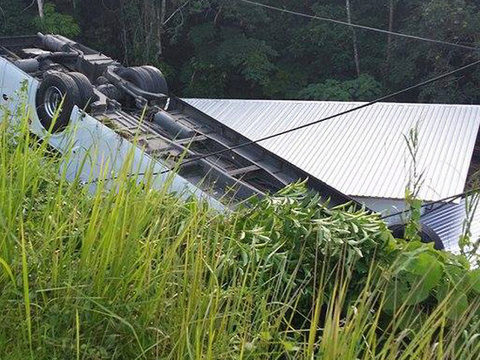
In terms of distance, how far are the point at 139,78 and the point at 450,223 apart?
4.52 m

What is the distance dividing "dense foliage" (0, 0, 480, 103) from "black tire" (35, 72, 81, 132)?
924 centimetres

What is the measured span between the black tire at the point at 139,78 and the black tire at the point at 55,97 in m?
1.39

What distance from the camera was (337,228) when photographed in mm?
2727

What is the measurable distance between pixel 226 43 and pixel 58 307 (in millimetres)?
16069

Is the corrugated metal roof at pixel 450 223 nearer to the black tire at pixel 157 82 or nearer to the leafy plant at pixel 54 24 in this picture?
the black tire at pixel 157 82

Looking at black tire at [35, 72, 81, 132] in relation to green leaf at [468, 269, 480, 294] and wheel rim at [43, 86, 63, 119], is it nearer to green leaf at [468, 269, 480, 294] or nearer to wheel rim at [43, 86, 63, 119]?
wheel rim at [43, 86, 63, 119]

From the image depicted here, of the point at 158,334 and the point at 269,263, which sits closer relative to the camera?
the point at 158,334

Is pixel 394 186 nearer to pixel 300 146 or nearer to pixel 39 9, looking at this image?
Answer: pixel 300 146

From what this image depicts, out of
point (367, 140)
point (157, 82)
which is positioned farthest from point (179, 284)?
point (367, 140)

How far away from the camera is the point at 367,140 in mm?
9984

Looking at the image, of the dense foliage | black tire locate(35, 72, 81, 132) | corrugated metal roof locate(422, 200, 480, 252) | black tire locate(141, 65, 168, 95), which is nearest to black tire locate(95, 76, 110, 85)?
black tire locate(141, 65, 168, 95)

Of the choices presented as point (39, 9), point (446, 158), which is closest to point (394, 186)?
point (446, 158)

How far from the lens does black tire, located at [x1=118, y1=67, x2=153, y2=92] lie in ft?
29.4

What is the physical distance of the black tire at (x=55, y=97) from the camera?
7566mm
